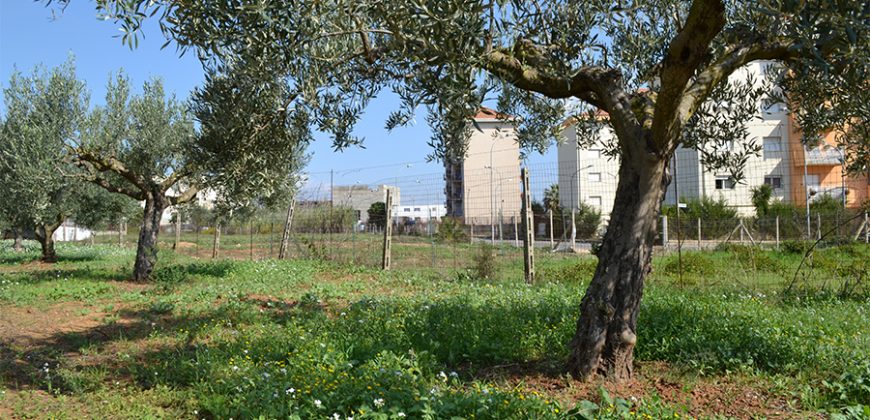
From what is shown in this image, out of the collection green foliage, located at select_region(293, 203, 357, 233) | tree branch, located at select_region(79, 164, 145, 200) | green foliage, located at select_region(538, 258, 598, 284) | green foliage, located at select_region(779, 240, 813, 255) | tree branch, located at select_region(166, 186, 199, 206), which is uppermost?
tree branch, located at select_region(79, 164, 145, 200)

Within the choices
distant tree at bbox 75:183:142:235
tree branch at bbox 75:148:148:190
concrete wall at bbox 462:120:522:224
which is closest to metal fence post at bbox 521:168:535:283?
concrete wall at bbox 462:120:522:224

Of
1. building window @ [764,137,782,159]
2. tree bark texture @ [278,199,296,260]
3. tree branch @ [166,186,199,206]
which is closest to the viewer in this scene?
building window @ [764,137,782,159]

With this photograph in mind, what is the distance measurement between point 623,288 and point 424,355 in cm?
184

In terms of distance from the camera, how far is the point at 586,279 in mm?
11570

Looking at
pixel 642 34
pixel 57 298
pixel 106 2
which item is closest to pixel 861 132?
pixel 642 34

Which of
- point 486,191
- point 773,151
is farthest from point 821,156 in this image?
point 486,191

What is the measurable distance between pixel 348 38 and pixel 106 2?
87.8 inches

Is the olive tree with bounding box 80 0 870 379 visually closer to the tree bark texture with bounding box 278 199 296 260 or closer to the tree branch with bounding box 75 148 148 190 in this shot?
the tree branch with bounding box 75 148 148 190

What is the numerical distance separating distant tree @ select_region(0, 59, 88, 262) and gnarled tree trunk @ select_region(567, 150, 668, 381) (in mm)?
12021

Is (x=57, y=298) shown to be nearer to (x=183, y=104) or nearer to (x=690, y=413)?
(x=183, y=104)

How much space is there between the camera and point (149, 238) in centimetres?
1319

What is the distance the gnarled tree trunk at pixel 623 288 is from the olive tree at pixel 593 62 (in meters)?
0.01

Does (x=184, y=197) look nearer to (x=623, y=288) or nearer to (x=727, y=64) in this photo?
(x=623, y=288)

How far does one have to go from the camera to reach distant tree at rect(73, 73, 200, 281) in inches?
503
